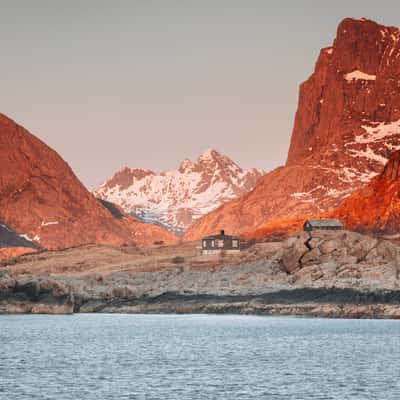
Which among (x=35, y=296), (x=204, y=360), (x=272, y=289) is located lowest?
(x=204, y=360)

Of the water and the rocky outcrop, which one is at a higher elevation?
the rocky outcrop

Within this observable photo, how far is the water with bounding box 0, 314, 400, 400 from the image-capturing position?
213 ft

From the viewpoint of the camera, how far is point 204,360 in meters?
85.1

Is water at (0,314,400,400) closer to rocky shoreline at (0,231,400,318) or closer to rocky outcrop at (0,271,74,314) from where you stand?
rocky shoreline at (0,231,400,318)

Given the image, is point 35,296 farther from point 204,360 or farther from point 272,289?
point 204,360

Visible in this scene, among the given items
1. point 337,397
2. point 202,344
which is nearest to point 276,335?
point 202,344

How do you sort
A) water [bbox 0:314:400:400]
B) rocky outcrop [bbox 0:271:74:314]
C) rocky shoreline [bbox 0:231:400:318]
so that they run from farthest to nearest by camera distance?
rocky outcrop [bbox 0:271:74:314] → rocky shoreline [bbox 0:231:400:318] → water [bbox 0:314:400:400]

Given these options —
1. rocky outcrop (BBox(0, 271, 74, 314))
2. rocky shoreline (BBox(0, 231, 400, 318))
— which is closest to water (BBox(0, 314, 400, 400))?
rocky shoreline (BBox(0, 231, 400, 318))

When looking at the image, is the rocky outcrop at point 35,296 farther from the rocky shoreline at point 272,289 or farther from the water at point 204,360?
the water at point 204,360

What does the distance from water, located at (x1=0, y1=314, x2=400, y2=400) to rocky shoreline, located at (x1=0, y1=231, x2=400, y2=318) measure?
366 cm

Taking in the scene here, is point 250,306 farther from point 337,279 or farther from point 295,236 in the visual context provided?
point 295,236

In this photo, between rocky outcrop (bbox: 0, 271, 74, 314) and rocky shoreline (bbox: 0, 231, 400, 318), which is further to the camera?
rocky outcrop (bbox: 0, 271, 74, 314)

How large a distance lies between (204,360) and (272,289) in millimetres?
60367

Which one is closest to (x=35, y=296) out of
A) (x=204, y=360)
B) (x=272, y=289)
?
(x=272, y=289)
